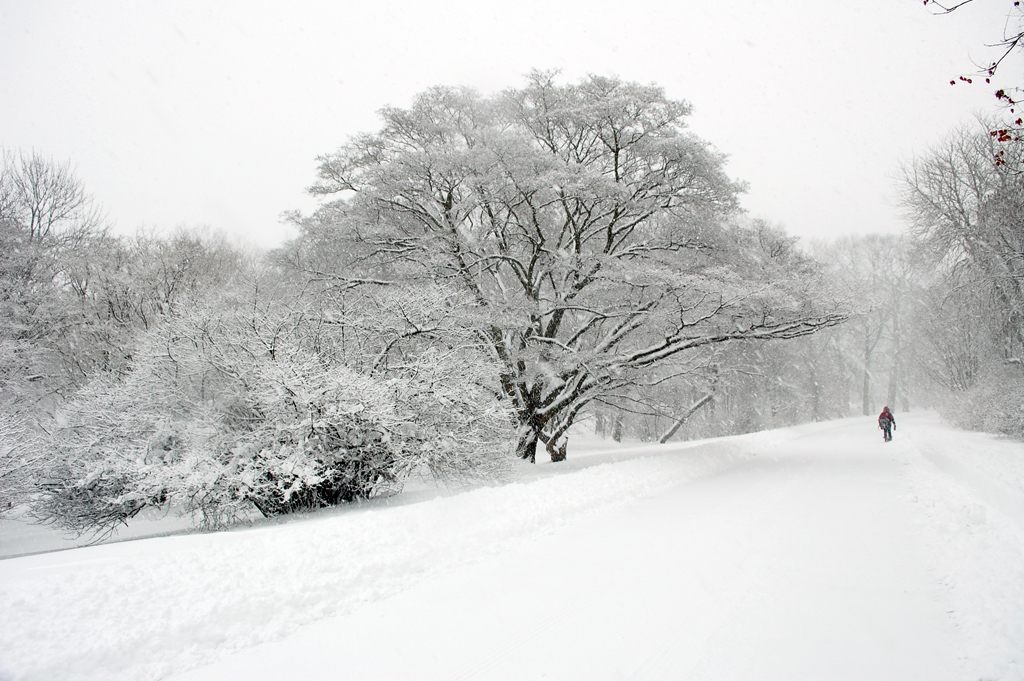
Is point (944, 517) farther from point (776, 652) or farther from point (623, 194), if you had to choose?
point (623, 194)

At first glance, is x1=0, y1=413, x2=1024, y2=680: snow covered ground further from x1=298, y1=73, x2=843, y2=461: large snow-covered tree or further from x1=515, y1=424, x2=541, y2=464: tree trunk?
x1=515, y1=424, x2=541, y2=464: tree trunk

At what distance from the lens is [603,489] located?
9.05 m

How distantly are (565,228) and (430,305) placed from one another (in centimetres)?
569

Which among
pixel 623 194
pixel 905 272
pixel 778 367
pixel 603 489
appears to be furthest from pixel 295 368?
pixel 905 272

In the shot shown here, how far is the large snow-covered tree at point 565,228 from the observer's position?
12438 mm

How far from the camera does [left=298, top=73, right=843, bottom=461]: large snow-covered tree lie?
12438 mm

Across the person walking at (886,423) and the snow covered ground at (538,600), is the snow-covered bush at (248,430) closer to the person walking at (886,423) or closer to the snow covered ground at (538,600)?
the snow covered ground at (538,600)

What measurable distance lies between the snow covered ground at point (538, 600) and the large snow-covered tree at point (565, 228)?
20.0 ft

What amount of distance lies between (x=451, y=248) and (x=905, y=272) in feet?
119

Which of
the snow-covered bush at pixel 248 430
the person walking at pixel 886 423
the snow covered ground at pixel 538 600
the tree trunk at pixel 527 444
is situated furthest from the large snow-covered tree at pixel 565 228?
the person walking at pixel 886 423

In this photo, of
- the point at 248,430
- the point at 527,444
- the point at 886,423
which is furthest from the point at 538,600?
the point at 886,423

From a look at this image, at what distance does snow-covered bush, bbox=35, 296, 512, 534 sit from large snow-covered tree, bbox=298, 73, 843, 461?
3020mm

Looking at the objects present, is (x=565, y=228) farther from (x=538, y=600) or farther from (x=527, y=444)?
(x=538, y=600)

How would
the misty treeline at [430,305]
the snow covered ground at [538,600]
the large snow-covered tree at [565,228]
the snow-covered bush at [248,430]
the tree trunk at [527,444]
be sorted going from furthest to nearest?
the tree trunk at [527,444], the large snow-covered tree at [565,228], the misty treeline at [430,305], the snow-covered bush at [248,430], the snow covered ground at [538,600]
